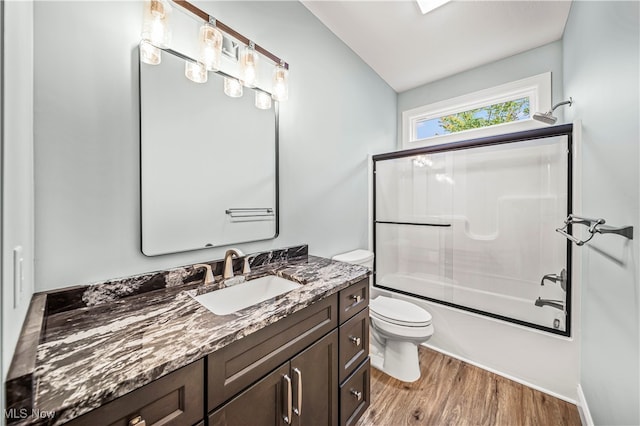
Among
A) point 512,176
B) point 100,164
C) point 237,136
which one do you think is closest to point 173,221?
point 100,164

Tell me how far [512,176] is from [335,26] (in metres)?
1.84

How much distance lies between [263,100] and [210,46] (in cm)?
39

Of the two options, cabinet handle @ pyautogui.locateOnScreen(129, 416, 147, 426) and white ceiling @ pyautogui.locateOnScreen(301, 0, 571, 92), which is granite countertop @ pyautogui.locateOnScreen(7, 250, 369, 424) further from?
white ceiling @ pyautogui.locateOnScreen(301, 0, 571, 92)

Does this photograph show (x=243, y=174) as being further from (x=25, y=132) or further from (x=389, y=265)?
(x=389, y=265)

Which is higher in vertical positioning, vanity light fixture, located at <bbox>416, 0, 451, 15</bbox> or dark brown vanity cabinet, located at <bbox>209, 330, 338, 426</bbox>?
vanity light fixture, located at <bbox>416, 0, 451, 15</bbox>

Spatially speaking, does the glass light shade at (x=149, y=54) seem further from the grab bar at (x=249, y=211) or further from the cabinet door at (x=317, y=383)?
the cabinet door at (x=317, y=383)

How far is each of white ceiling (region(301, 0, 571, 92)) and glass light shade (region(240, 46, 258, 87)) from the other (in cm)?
81

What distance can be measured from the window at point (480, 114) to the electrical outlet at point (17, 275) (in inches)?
126

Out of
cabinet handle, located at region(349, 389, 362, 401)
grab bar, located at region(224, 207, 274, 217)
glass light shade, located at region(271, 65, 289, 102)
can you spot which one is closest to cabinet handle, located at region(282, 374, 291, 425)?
cabinet handle, located at region(349, 389, 362, 401)

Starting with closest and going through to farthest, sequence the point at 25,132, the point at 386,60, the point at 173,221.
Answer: the point at 25,132 → the point at 173,221 → the point at 386,60

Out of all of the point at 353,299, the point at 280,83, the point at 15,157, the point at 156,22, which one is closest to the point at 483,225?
the point at 353,299

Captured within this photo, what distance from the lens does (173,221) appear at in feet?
3.83

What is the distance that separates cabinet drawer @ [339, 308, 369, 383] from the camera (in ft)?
4.09

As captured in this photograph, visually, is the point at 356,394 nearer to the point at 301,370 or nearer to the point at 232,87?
the point at 301,370
